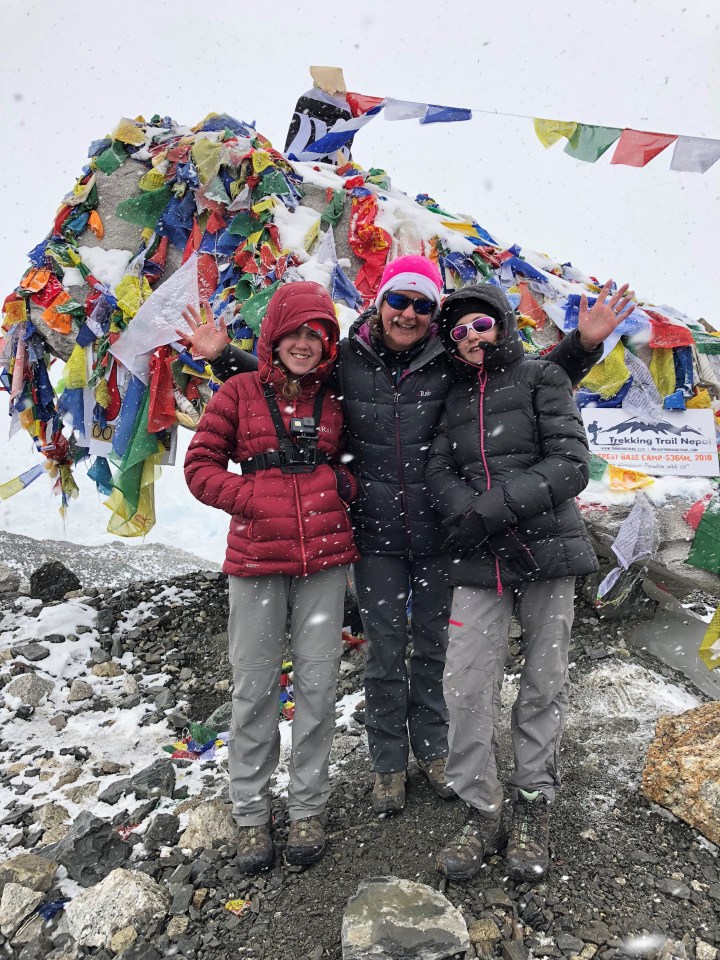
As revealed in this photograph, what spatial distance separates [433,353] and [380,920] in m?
2.27

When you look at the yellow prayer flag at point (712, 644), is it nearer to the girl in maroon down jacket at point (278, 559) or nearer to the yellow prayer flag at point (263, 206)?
the girl in maroon down jacket at point (278, 559)

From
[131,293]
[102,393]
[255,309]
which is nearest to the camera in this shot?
[255,309]

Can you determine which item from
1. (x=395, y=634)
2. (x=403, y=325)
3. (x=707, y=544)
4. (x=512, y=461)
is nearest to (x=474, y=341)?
(x=403, y=325)

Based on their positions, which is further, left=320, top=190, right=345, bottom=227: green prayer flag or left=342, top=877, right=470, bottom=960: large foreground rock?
left=320, top=190, right=345, bottom=227: green prayer flag

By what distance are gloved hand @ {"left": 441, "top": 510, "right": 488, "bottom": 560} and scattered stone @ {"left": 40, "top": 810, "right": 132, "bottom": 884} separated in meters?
2.12

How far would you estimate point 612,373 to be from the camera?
18.5 feet

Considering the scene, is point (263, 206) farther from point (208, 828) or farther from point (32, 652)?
point (208, 828)

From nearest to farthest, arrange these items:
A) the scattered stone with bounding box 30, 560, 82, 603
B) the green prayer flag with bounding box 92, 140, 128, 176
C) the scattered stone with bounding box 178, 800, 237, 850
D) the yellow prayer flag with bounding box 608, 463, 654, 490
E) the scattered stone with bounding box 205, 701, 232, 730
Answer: the scattered stone with bounding box 178, 800, 237, 850 < the scattered stone with bounding box 205, 701, 232, 730 < the yellow prayer flag with bounding box 608, 463, 654, 490 < the green prayer flag with bounding box 92, 140, 128, 176 < the scattered stone with bounding box 30, 560, 82, 603

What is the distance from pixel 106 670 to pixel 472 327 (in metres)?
4.31

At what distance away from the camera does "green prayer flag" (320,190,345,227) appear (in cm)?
573

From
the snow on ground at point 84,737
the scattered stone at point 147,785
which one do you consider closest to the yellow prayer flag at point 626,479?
the snow on ground at point 84,737

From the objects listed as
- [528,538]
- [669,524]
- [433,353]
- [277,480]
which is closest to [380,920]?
[528,538]

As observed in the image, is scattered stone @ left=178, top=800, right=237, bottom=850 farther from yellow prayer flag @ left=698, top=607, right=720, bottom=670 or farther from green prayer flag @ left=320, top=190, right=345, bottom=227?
green prayer flag @ left=320, top=190, right=345, bottom=227

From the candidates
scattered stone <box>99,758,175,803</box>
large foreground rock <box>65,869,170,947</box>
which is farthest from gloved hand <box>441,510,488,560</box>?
scattered stone <box>99,758,175,803</box>
